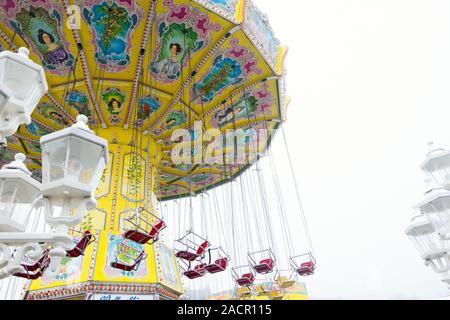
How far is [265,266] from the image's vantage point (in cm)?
713

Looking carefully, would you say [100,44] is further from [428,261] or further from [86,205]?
[428,261]

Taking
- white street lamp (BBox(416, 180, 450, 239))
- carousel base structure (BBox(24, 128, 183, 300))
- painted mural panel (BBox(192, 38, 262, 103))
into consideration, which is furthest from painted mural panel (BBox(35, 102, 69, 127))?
white street lamp (BBox(416, 180, 450, 239))

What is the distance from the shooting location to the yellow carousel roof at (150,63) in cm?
684

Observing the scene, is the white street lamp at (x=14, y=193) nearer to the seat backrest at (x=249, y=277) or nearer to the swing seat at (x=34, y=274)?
the swing seat at (x=34, y=274)

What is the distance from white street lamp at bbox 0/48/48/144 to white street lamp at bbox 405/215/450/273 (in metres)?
4.10

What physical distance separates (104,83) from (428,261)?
22.9ft

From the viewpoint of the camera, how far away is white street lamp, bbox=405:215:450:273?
4047mm

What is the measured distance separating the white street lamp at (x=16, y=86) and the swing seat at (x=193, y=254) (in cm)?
378

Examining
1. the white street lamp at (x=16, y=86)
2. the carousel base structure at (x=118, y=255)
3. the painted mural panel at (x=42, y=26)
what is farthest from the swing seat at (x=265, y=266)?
the painted mural panel at (x=42, y=26)

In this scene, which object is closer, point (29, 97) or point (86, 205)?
point (86, 205)

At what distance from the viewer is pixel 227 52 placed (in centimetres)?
783

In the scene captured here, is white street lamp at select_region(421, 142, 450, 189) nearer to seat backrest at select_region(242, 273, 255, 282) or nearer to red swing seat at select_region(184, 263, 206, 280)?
red swing seat at select_region(184, 263, 206, 280)

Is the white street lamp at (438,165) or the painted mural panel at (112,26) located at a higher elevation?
the painted mural panel at (112,26)
